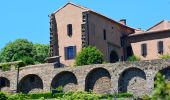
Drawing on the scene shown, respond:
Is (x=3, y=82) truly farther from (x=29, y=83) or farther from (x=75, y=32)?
(x=75, y=32)

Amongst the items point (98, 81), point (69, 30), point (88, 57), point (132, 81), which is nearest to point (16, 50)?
point (69, 30)

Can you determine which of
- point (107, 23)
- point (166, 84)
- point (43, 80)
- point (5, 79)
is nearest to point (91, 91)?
point (43, 80)

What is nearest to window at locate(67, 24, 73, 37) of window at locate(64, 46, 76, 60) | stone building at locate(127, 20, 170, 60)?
window at locate(64, 46, 76, 60)

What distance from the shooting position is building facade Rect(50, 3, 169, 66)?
63.2m

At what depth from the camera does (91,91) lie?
176 feet

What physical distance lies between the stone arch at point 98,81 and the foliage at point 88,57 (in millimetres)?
3076

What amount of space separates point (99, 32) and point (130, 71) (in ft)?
45.8

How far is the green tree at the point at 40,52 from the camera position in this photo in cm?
8188

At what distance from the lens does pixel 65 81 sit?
5631 centimetres

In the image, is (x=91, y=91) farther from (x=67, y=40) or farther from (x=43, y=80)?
(x=67, y=40)

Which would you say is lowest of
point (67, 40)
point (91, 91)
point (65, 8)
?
point (91, 91)

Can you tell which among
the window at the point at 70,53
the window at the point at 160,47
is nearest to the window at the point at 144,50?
the window at the point at 160,47

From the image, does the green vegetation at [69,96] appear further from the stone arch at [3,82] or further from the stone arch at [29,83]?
the stone arch at [3,82]

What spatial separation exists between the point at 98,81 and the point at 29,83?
8.31m
